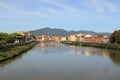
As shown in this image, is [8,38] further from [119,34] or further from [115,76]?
[115,76]

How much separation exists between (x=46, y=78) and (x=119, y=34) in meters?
58.9

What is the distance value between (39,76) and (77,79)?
3345 millimetres

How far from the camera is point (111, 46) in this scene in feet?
243

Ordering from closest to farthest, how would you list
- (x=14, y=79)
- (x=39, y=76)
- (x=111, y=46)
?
(x=14, y=79), (x=39, y=76), (x=111, y=46)

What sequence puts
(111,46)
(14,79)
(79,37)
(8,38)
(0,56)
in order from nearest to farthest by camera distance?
1. (14,79)
2. (0,56)
3. (111,46)
4. (8,38)
5. (79,37)

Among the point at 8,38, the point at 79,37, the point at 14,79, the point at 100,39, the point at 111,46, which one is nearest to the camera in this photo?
the point at 14,79

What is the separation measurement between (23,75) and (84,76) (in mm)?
5262

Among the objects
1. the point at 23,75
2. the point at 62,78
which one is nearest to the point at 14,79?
the point at 23,75

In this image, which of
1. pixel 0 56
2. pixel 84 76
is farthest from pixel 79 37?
pixel 84 76

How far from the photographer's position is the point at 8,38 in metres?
81.9

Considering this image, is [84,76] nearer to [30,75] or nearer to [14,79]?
[30,75]

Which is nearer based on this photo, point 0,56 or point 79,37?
point 0,56

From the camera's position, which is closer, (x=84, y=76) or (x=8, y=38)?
(x=84, y=76)

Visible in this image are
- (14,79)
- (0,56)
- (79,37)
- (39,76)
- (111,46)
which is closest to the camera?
(14,79)
